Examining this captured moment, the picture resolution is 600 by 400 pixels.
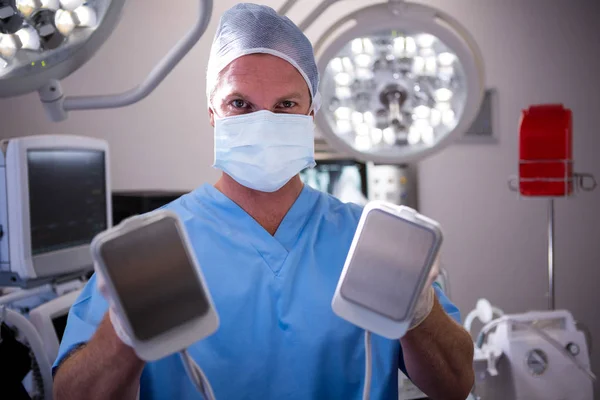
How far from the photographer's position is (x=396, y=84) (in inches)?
63.9

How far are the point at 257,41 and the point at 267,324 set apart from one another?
54 cm

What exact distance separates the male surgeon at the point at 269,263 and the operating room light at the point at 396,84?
38cm

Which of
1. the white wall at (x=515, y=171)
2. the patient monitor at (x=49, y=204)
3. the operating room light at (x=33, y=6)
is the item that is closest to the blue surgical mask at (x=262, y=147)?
the operating room light at (x=33, y=6)

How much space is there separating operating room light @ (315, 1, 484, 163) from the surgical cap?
13.7 inches

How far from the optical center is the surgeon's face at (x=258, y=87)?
104cm

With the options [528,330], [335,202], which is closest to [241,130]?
[335,202]

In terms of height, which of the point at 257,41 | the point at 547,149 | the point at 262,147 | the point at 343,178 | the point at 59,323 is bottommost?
the point at 59,323

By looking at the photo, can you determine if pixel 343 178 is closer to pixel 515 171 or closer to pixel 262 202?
pixel 515 171

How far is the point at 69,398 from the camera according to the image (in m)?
0.82

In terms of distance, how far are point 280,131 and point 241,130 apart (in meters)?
0.07

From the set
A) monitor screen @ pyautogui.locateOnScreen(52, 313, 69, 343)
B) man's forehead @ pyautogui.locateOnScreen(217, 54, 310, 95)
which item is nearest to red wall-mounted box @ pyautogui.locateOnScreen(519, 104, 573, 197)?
man's forehead @ pyautogui.locateOnScreen(217, 54, 310, 95)

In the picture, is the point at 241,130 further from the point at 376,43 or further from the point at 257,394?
the point at 376,43

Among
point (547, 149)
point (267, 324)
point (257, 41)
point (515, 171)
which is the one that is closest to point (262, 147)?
point (257, 41)

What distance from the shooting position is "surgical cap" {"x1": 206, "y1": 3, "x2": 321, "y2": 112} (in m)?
1.07
